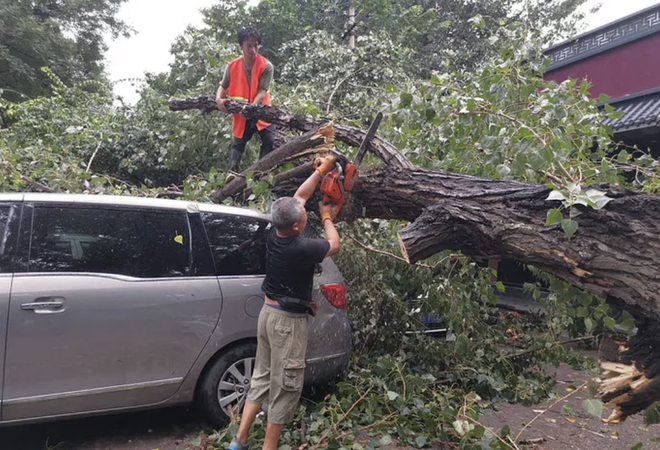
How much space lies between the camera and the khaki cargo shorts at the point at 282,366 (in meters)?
2.93

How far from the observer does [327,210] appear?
10.5 ft

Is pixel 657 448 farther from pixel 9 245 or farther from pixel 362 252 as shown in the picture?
pixel 9 245

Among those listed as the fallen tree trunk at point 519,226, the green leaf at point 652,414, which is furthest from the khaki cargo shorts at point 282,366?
the green leaf at point 652,414

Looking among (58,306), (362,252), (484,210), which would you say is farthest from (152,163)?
(484,210)

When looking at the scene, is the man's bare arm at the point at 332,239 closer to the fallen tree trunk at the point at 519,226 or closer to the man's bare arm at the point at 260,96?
the fallen tree trunk at the point at 519,226

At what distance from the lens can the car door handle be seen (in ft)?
9.39

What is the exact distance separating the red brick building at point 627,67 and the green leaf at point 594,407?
16.4ft

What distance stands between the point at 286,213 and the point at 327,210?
38 cm

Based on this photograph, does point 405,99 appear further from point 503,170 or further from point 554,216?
point 554,216

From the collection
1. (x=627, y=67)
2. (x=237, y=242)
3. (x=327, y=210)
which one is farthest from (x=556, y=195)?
(x=627, y=67)

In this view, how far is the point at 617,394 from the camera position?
2480mm

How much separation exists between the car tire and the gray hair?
1.12 m

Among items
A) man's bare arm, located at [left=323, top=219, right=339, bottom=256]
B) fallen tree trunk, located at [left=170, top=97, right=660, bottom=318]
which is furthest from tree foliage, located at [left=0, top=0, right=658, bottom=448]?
man's bare arm, located at [left=323, top=219, right=339, bottom=256]

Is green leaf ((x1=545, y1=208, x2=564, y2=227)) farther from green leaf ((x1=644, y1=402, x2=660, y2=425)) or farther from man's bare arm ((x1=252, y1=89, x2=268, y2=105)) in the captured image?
man's bare arm ((x1=252, y1=89, x2=268, y2=105))
